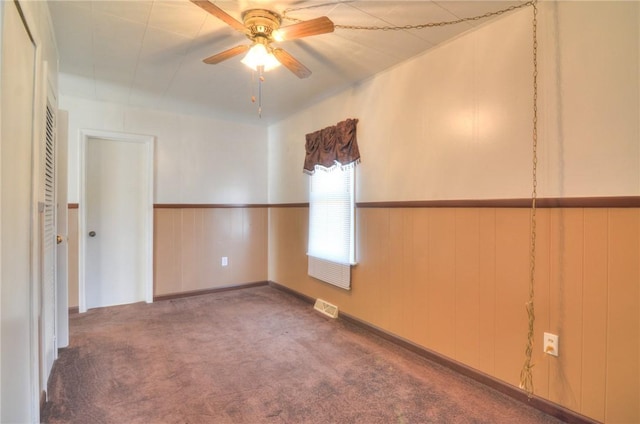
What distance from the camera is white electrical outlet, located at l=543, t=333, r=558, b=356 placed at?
1813mm

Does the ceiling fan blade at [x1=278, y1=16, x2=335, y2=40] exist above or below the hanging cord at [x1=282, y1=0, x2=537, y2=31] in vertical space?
below

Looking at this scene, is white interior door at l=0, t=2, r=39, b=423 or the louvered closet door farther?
the louvered closet door

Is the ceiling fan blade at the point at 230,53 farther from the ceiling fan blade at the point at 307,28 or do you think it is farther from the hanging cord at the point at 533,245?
the hanging cord at the point at 533,245

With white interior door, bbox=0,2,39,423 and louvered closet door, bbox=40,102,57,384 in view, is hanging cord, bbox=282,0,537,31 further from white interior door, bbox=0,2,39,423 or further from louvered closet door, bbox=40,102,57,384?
louvered closet door, bbox=40,102,57,384

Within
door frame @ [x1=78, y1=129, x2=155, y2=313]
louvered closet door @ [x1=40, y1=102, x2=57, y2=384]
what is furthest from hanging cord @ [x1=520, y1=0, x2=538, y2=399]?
door frame @ [x1=78, y1=129, x2=155, y2=313]

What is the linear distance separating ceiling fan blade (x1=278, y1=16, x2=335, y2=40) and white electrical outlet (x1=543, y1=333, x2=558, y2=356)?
2091 mm

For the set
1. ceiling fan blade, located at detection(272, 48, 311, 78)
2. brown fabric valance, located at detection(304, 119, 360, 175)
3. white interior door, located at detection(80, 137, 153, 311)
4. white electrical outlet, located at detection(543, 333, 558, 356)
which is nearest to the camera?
white electrical outlet, located at detection(543, 333, 558, 356)

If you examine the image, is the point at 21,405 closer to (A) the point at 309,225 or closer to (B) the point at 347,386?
(B) the point at 347,386

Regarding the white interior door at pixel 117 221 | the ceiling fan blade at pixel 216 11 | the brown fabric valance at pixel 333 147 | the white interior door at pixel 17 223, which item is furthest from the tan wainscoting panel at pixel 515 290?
the white interior door at pixel 117 221

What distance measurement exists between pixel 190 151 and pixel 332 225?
220 centimetres

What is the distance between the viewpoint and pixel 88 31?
7.25 ft

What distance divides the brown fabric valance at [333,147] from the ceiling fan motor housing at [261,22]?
1.35 metres

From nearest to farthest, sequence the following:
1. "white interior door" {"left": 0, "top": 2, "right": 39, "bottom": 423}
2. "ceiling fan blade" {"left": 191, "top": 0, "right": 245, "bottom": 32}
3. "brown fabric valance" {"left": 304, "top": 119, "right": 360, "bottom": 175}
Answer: "white interior door" {"left": 0, "top": 2, "right": 39, "bottom": 423} < "ceiling fan blade" {"left": 191, "top": 0, "right": 245, "bottom": 32} < "brown fabric valance" {"left": 304, "top": 119, "right": 360, "bottom": 175}

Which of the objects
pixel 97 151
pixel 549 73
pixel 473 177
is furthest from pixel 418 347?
pixel 97 151
